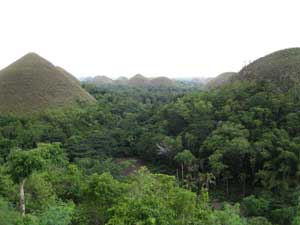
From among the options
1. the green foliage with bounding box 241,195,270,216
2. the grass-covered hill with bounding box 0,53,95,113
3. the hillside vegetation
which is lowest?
the green foliage with bounding box 241,195,270,216

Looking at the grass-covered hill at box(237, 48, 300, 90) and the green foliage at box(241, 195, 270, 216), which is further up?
the grass-covered hill at box(237, 48, 300, 90)

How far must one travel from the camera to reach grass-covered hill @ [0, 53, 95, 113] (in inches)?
1136

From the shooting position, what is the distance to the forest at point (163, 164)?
712cm

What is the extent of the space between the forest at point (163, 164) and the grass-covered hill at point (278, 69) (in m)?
3.28

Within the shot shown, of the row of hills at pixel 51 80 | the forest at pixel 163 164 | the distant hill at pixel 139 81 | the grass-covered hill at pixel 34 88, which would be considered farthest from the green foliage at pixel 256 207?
the distant hill at pixel 139 81

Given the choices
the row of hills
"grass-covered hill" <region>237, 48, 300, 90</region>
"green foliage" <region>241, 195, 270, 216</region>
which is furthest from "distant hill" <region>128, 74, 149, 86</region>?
"green foliage" <region>241, 195, 270, 216</region>

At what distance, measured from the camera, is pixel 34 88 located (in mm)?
31656

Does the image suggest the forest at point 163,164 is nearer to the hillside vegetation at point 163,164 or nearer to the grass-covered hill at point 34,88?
the hillside vegetation at point 163,164

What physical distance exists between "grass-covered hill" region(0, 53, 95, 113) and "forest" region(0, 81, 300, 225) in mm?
3510

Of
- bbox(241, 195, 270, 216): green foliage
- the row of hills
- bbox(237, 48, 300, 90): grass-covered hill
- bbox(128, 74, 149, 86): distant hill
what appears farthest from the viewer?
bbox(128, 74, 149, 86): distant hill

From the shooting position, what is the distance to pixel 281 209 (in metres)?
10.7

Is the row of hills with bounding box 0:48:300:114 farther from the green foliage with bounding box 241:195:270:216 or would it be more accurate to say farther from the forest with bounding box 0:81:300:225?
the green foliage with bounding box 241:195:270:216

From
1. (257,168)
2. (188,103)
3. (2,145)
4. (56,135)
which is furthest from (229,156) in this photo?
(2,145)

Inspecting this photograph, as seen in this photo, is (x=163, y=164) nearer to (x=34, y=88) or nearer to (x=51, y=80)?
(x=34, y=88)
